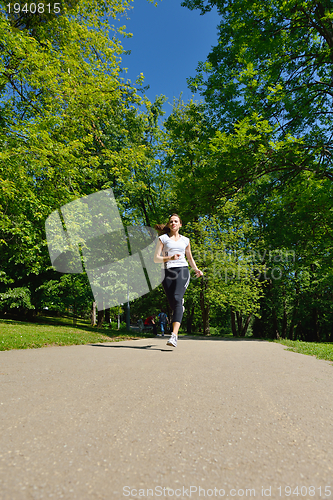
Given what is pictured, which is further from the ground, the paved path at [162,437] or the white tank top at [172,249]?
the white tank top at [172,249]

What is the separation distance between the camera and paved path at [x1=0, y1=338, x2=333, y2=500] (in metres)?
1.29

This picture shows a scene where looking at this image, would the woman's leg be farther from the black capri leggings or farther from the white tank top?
the white tank top

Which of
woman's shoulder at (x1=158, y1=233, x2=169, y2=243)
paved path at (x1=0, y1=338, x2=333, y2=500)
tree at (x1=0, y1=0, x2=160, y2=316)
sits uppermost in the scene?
tree at (x1=0, y1=0, x2=160, y2=316)

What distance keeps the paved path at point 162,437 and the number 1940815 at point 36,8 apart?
13.9 m

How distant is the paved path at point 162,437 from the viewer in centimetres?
129

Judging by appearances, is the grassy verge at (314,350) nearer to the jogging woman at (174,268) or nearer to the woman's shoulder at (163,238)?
the jogging woman at (174,268)

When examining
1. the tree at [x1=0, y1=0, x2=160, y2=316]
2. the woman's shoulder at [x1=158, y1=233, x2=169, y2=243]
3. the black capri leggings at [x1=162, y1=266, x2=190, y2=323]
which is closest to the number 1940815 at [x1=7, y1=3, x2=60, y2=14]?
the tree at [x1=0, y1=0, x2=160, y2=316]

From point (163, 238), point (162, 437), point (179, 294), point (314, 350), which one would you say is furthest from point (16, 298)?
point (162, 437)

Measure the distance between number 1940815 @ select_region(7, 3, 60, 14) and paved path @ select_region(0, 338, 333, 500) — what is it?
45.5ft

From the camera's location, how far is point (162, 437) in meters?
1.75

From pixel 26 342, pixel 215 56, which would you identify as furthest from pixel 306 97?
pixel 26 342

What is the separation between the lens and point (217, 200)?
10.1m

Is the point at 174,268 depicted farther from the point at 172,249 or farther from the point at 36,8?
the point at 36,8

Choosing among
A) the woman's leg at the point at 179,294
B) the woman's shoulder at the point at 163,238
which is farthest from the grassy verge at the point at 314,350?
the woman's shoulder at the point at 163,238
